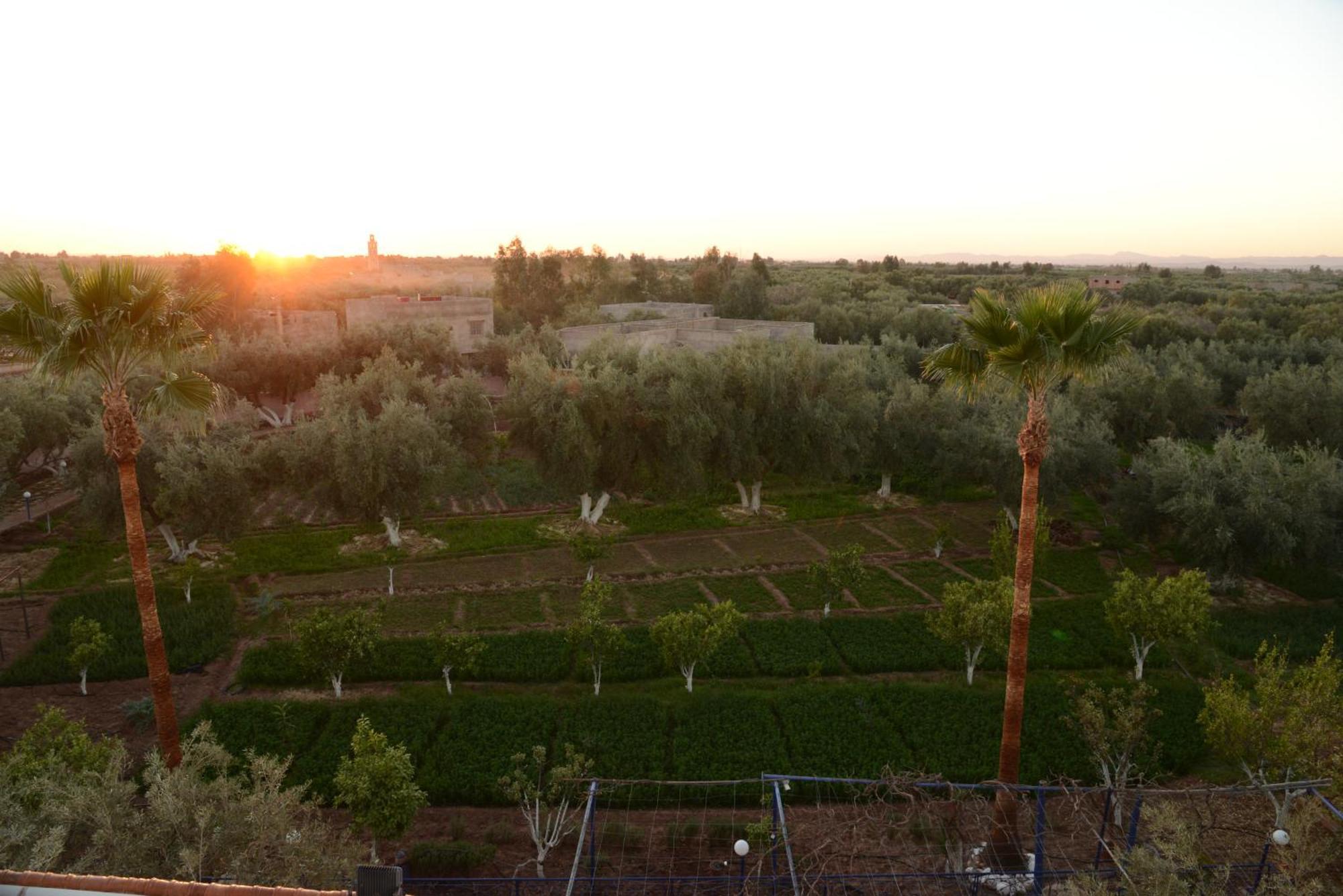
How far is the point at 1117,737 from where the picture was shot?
13789mm

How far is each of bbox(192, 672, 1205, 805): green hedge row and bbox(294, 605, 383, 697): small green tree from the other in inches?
34.6

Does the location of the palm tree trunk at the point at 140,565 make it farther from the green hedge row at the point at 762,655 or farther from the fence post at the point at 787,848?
the fence post at the point at 787,848

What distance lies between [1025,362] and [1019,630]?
3.63 meters

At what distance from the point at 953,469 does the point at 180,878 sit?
2444 cm

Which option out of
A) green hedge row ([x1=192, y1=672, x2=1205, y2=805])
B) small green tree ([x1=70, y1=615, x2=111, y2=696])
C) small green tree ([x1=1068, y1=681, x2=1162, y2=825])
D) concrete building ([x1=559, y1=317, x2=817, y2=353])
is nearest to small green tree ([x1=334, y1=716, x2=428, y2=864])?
green hedge row ([x1=192, y1=672, x2=1205, y2=805])

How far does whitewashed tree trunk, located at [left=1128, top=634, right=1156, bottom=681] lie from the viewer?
685 inches

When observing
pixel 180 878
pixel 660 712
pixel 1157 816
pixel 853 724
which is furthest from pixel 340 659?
pixel 1157 816

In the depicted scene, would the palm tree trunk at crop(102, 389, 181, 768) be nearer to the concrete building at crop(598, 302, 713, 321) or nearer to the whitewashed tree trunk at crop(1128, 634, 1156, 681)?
the whitewashed tree trunk at crop(1128, 634, 1156, 681)

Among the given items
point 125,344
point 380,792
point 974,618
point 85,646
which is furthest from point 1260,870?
point 85,646

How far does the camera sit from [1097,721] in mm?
13594

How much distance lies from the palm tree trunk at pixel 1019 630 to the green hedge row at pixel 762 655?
6437 millimetres

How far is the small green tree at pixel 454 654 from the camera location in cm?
1661

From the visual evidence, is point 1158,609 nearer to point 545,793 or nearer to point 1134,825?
point 1134,825

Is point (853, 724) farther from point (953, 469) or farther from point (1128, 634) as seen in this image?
point (953, 469)
